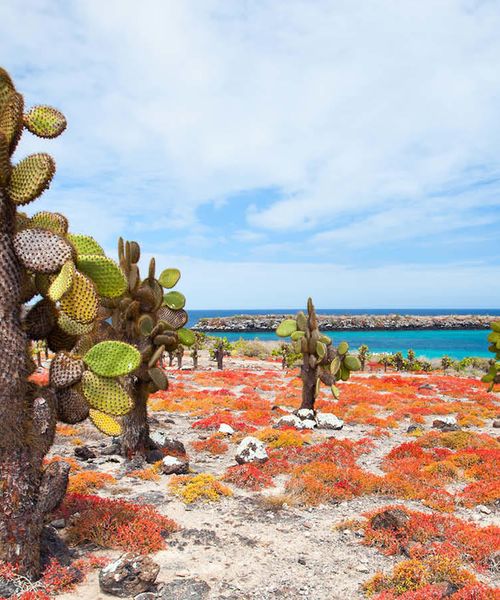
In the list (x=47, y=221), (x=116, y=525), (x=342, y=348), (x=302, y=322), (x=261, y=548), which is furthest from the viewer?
(x=302, y=322)

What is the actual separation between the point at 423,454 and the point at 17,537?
10.4m

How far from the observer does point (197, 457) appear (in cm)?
1284

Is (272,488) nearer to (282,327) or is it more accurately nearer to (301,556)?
(301,556)

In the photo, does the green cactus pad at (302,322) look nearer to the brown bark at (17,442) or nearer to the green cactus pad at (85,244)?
the green cactus pad at (85,244)

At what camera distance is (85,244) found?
244 inches

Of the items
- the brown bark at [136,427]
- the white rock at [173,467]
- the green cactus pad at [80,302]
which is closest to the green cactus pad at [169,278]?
the brown bark at [136,427]

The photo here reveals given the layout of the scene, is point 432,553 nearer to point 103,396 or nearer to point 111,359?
point 103,396

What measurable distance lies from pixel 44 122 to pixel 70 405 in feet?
12.3

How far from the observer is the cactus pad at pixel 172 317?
12.9m

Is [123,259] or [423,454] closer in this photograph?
[123,259]

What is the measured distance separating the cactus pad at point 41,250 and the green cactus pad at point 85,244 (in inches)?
21.3

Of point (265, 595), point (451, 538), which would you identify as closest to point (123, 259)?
point (265, 595)

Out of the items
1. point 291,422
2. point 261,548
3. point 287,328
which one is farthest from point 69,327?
point 287,328

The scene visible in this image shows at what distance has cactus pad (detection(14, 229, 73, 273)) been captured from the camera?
5.46 meters
